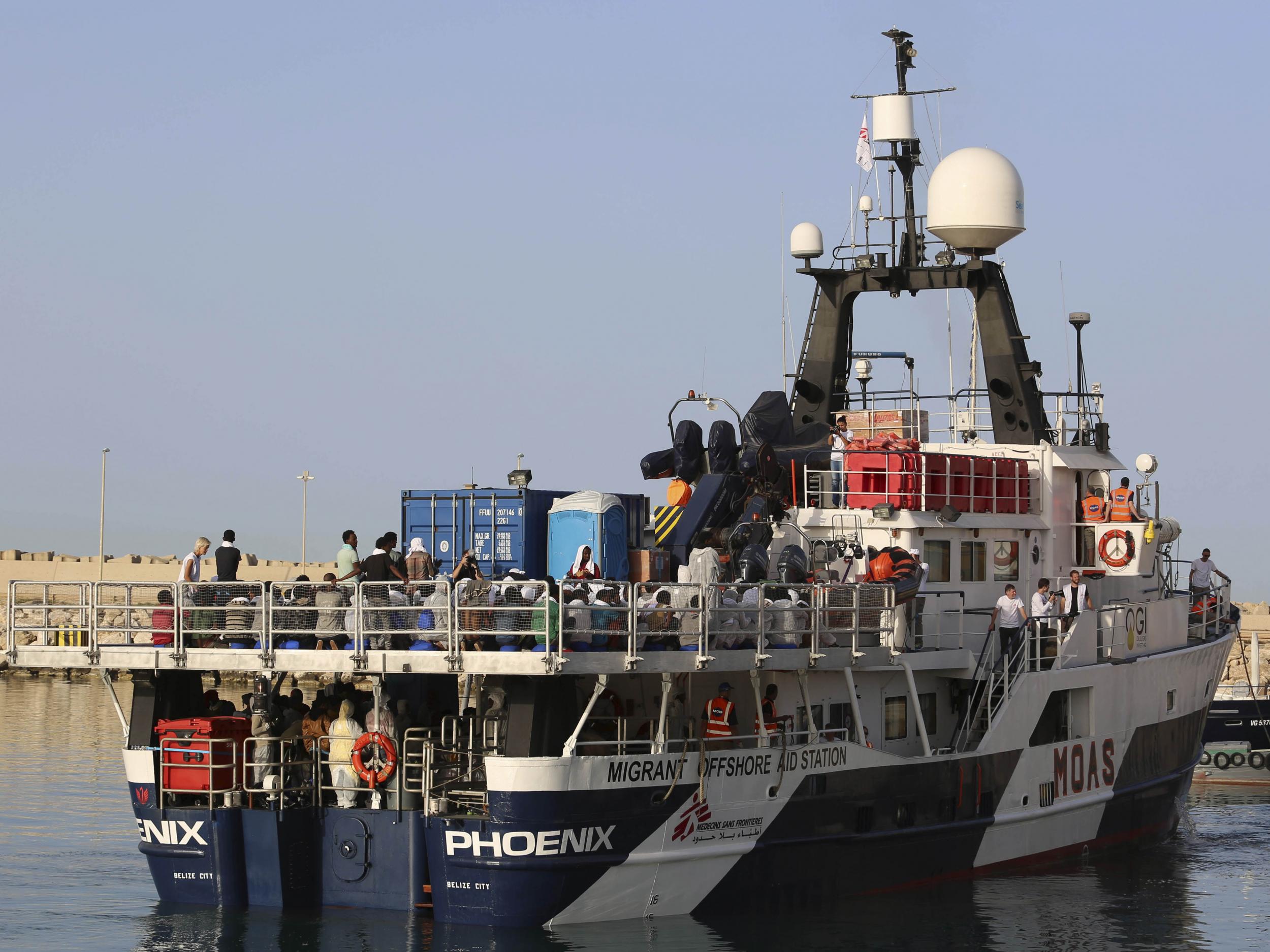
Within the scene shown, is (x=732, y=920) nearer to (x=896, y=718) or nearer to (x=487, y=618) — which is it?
(x=896, y=718)

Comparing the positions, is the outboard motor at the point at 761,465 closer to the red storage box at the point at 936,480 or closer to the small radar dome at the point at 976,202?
the red storage box at the point at 936,480

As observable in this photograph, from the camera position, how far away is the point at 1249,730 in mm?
38094

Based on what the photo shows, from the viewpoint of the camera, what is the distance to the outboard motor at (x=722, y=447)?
998 inches

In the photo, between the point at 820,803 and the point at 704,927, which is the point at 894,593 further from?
the point at 704,927

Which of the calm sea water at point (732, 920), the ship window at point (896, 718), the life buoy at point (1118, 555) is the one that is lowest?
the calm sea water at point (732, 920)

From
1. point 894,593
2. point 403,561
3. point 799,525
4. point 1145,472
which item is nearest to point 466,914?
point 403,561

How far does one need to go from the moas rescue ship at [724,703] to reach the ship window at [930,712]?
0.18ft

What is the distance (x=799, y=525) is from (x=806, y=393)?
17.3 ft

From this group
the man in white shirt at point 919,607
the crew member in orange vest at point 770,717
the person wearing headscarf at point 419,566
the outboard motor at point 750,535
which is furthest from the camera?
the outboard motor at point 750,535

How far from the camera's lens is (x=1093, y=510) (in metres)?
28.9

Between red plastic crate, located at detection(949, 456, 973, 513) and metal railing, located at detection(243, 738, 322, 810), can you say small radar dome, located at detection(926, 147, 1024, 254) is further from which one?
metal railing, located at detection(243, 738, 322, 810)

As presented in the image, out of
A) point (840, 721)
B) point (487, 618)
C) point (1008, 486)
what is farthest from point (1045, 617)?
point (487, 618)

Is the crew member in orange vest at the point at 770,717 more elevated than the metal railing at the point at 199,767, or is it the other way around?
the crew member in orange vest at the point at 770,717

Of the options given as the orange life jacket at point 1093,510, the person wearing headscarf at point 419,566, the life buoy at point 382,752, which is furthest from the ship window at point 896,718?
the orange life jacket at point 1093,510
